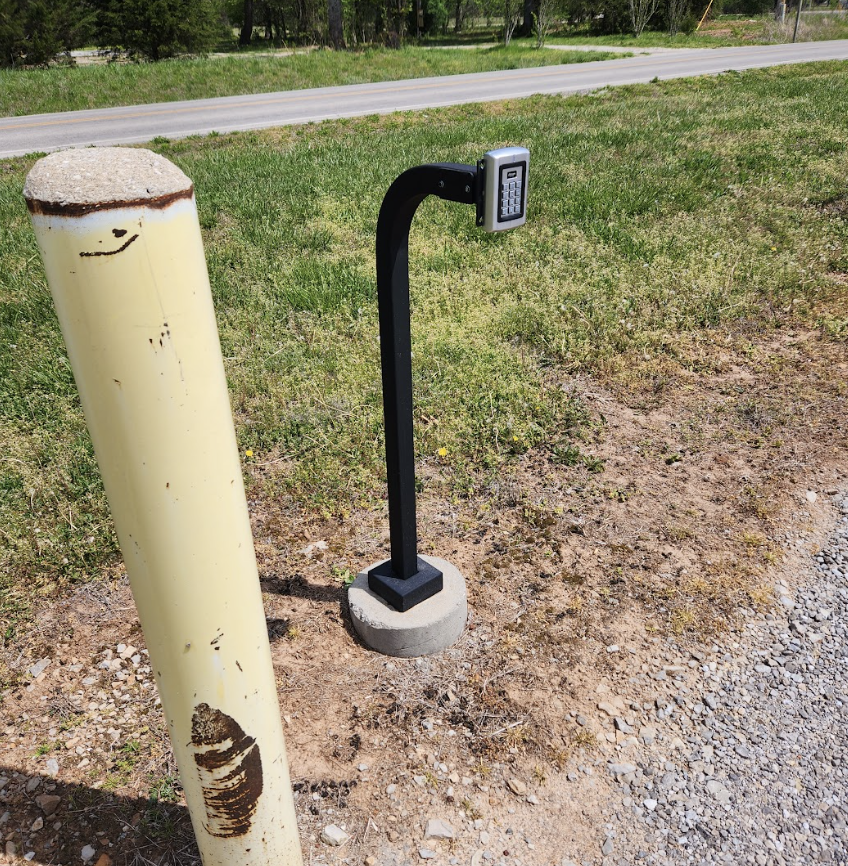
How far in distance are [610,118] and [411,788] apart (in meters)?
10.7

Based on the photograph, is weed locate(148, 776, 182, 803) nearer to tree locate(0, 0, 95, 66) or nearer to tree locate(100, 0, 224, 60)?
tree locate(0, 0, 95, 66)

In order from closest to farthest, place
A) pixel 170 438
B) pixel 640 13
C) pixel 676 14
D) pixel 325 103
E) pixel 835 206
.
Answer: pixel 170 438 < pixel 835 206 < pixel 325 103 < pixel 640 13 < pixel 676 14

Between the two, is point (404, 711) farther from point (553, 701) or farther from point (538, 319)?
point (538, 319)

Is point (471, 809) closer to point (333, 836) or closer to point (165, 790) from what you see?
point (333, 836)

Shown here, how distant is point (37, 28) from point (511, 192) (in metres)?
24.2

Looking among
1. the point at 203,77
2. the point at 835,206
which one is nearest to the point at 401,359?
the point at 835,206

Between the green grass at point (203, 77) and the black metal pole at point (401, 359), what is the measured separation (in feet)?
48.6

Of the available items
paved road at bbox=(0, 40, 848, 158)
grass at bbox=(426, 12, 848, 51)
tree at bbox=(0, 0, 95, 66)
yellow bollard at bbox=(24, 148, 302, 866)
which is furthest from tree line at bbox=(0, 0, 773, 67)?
yellow bollard at bbox=(24, 148, 302, 866)

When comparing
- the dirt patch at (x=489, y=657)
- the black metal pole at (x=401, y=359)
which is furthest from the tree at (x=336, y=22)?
the black metal pole at (x=401, y=359)

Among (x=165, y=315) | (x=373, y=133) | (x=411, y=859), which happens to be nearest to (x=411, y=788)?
(x=411, y=859)

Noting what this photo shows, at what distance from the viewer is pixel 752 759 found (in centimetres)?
235

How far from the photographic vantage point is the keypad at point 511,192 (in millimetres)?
1874

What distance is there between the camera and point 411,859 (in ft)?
6.88

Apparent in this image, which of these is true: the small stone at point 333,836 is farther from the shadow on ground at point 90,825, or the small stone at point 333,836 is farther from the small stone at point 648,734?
the small stone at point 648,734
